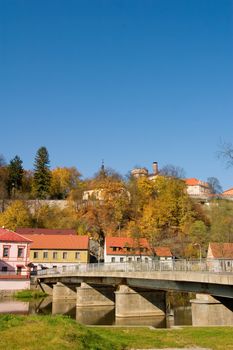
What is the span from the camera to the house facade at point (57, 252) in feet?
217

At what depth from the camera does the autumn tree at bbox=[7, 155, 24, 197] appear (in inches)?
3922

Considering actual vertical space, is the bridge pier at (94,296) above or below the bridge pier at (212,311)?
below

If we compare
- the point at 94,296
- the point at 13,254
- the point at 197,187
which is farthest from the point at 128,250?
the point at 197,187

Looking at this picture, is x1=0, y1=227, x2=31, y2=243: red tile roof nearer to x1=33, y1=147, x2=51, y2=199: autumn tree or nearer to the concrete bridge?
the concrete bridge

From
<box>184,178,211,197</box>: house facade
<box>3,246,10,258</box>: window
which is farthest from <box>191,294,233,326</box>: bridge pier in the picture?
<box>184,178,211,197</box>: house facade

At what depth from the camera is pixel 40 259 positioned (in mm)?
66312

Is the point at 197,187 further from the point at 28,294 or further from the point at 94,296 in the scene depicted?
the point at 94,296

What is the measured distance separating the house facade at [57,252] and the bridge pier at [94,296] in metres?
23.5

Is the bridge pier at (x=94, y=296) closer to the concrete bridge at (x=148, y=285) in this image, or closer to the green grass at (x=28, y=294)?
the concrete bridge at (x=148, y=285)

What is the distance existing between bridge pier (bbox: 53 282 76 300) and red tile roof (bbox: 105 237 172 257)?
63.5 ft

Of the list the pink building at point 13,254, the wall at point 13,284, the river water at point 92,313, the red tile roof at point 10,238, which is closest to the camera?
the river water at point 92,313

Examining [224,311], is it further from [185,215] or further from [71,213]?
[71,213]

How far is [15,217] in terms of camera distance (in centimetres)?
7962

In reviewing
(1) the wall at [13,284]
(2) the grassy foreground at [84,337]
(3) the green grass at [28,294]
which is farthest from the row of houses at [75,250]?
(2) the grassy foreground at [84,337]
